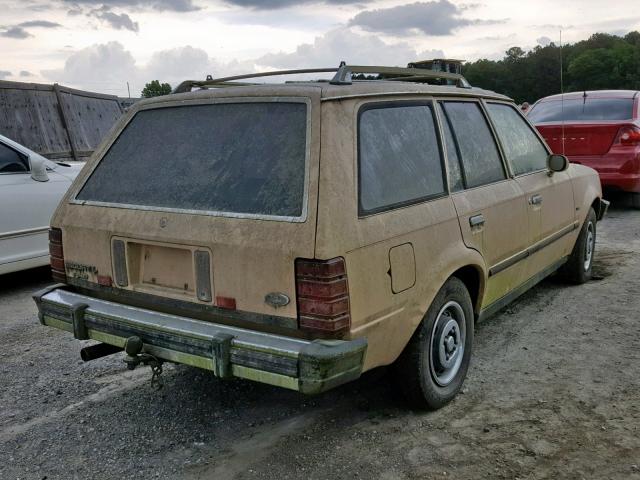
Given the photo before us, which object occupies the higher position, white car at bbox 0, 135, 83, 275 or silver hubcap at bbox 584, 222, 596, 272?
white car at bbox 0, 135, 83, 275

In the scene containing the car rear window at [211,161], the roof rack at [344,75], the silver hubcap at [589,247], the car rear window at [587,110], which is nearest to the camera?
the car rear window at [211,161]

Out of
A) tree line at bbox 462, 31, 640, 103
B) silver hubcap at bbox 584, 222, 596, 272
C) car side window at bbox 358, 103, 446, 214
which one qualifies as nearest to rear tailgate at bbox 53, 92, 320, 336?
car side window at bbox 358, 103, 446, 214

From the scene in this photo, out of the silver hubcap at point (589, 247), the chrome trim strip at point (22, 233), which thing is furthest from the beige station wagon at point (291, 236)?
the chrome trim strip at point (22, 233)

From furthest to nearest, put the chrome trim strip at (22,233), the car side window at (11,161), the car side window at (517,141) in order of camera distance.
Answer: the car side window at (11,161), the chrome trim strip at (22,233), the car side window at (517,141)

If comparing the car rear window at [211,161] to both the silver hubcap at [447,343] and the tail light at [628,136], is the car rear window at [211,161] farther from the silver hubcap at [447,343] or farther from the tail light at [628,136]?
the tail light at [628,136]

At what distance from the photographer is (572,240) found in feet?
17.5

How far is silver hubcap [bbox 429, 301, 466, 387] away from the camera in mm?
3396

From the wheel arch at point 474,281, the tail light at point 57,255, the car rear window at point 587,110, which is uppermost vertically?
the car rear window at point 587,110

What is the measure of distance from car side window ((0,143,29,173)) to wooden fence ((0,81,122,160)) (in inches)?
209

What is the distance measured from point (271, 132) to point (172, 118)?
2.30 feet

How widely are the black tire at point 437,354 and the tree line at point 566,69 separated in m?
28.5

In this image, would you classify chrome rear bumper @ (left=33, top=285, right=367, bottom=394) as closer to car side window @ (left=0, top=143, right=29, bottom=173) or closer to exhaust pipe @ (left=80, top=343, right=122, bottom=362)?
exhaust pipe @ (left=80, top=343, right=122, bottom=362)

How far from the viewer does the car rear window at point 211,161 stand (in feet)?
9.45

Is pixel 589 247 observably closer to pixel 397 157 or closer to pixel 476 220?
pixel 476 220
